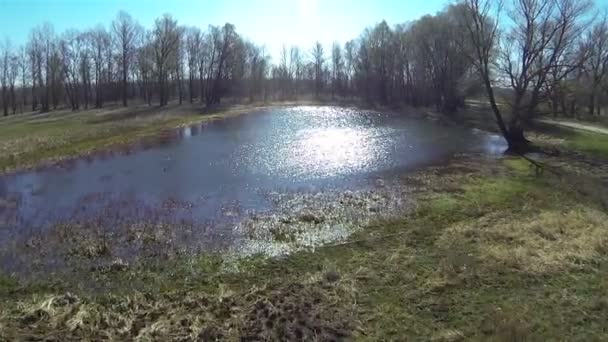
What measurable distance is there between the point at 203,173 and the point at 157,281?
450 inches

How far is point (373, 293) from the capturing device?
7.55 meters

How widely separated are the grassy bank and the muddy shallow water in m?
1.87

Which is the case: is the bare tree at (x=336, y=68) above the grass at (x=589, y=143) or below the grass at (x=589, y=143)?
above

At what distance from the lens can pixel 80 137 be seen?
93.4ft

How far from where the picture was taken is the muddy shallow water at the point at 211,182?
11.9 meters

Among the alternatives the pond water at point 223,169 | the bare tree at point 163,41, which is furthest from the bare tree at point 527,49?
the bare tree at point 163,41

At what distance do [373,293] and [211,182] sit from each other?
11.2 meters

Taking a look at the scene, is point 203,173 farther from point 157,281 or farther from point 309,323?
point 309,323

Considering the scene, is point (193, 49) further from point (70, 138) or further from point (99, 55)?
point (70, 138)

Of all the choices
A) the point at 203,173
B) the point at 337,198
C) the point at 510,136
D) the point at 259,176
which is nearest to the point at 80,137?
the point at 203,173

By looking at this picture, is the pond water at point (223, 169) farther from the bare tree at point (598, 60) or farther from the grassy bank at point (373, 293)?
the bare tree at point (598, 60)

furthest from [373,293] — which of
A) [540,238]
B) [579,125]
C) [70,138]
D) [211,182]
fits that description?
[579,125]

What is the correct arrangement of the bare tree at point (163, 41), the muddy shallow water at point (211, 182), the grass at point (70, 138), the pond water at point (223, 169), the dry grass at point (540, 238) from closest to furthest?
the dry grass at point (540, 238) < the muddy shallow water at point (211, 182) < the pond water at point (223, 169) < the grass at point (70, 138) < the bare tree at point (163, 41)

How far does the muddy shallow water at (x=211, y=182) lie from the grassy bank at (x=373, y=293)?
187 cm
